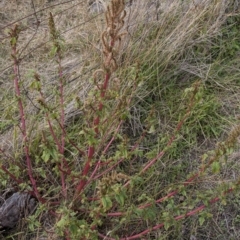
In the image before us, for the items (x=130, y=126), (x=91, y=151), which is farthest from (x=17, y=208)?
(x=130, y=126)

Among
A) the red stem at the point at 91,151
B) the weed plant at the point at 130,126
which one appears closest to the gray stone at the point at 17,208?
the weed plant at the point at 130,126

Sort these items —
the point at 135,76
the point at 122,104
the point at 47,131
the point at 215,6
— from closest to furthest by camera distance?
the point at 122,104, the point at 135,76, the point at 47,131, the point at 215,6

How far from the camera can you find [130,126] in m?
2.58

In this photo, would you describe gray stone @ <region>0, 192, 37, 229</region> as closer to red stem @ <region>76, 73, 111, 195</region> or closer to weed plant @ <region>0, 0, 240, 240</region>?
weed plant @ <region>0, 0, 240, 240</region>

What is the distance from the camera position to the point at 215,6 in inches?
120

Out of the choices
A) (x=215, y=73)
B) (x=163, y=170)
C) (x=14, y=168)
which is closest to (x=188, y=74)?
(x=215, y=73)

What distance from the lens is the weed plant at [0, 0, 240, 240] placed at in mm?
1821

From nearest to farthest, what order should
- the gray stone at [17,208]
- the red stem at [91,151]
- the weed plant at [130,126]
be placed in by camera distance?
the red stem at [91,151], the weed plant at [130,126], the gray stone at [17,208]

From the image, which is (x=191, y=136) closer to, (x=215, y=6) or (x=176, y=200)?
(x=176, y=200)

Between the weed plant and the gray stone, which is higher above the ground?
the weed plant

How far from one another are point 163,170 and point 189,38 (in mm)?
1045

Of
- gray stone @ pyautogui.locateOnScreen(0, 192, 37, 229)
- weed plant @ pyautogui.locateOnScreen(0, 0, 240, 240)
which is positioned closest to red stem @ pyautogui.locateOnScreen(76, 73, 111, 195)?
weed plant @ pyautogui.locateOnScreen(0, 0, 240, 240)

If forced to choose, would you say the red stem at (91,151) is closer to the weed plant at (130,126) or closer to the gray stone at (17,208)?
the weed plant at (130,126)

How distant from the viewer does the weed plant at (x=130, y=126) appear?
1821 millimetres
